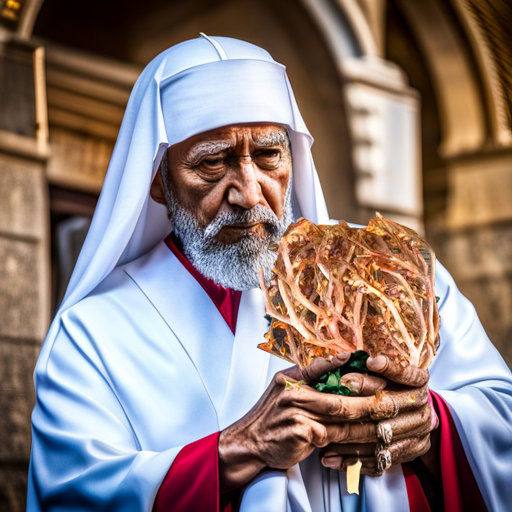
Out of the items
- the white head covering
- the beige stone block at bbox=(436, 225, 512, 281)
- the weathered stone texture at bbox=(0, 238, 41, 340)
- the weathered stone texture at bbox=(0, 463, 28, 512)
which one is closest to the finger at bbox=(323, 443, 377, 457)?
the white head covering

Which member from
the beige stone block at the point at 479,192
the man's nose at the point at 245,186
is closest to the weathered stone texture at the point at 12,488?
the man's nose at the point at 245,186

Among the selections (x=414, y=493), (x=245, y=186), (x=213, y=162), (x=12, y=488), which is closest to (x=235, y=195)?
(x=245, y=186)

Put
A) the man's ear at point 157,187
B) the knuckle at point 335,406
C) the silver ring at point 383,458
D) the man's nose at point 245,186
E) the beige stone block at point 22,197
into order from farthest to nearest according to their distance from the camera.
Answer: the beige stone block at point 22,197 → the man's ear at point 157,187 → the man's nose at point 245,186 → the silver ring at point 383,458 → the knuckle at point 335,406

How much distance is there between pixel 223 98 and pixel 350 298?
36.1 inches

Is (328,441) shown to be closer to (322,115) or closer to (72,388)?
(72,388)

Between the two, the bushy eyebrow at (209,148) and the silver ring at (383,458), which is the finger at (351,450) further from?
the bushy eyebrow at (209,148)

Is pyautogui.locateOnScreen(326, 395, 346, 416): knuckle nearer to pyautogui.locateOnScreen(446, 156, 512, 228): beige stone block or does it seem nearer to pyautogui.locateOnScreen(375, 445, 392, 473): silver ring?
pyautogui.locateOnScreen(375, 445, 392, 473): silver ring

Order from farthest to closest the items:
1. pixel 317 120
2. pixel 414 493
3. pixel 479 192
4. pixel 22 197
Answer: pixel 479 192, pixel 317 120, pixel 22 197, pixel 414 493

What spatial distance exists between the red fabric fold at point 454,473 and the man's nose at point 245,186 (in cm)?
80

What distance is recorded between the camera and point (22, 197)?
17.3ft

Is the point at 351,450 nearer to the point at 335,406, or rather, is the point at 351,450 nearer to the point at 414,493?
the point at 335,406

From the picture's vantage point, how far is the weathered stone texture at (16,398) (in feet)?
16.1

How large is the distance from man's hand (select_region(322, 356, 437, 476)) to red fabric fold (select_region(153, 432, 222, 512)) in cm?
30

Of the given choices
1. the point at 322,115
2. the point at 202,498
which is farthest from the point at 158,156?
the point at 322,115
